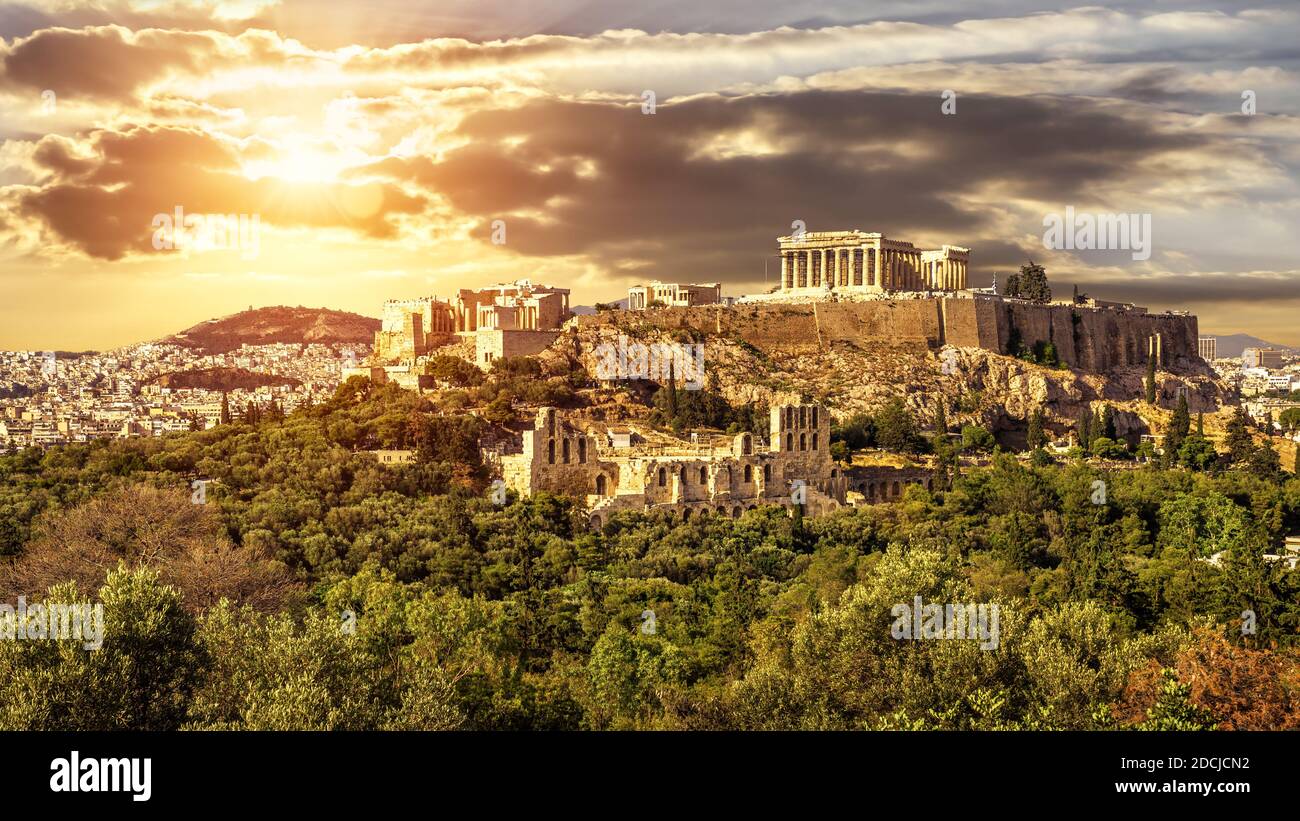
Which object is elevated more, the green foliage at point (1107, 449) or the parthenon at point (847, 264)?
the parthenon at point (847, 264)

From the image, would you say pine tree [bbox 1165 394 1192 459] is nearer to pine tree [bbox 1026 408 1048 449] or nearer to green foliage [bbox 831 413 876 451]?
pine tree [bbox 1026 408 1048 449]

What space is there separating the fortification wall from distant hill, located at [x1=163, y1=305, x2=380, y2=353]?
184ft

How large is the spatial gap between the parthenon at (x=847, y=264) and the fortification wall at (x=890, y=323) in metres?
4.01

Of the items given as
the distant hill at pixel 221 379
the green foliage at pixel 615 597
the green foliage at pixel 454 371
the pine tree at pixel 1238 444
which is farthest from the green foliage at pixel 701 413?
the distant hill at pixel 221 379

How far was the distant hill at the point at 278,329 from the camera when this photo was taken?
111500 millimetres

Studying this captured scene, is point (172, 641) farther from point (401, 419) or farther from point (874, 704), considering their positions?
point (401, 419)

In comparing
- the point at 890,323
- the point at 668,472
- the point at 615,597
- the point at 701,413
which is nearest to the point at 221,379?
the point at 890,323

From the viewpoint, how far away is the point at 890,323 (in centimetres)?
7012

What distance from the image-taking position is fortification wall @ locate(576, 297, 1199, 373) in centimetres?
6694

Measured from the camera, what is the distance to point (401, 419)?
44469 millimetres

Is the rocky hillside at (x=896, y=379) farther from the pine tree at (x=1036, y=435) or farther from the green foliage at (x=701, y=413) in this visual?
the pine tree at (x=1036, y=435)

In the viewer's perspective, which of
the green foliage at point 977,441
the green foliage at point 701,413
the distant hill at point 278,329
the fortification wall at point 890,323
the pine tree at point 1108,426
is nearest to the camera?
the green foliage at point 701,413

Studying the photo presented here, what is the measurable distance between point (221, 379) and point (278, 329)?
3150 cm

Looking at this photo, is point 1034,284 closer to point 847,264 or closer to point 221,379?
point 847,264
